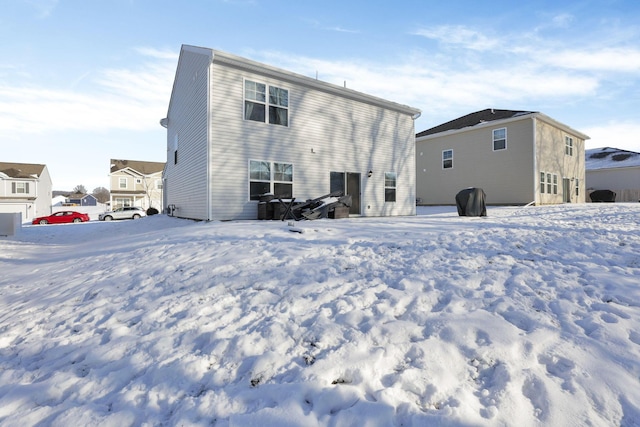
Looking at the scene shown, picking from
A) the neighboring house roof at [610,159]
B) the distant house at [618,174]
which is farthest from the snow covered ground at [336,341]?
the neighboring house roof at [610,159]

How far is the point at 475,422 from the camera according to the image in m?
1.83

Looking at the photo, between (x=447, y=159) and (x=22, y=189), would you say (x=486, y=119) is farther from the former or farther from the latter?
(x=22, y=189)

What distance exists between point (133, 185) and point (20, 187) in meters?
11.0

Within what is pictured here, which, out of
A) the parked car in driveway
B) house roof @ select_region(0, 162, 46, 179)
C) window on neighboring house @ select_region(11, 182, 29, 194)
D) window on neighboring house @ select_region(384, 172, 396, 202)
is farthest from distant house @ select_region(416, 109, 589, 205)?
house roof @ select_region(0, 162, 46, 179)

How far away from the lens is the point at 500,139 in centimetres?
1967

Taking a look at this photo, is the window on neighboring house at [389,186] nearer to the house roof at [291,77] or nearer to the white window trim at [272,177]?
the house roof at [291,77]

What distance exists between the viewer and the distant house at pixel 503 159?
1859 cm

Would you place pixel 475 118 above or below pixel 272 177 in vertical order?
above

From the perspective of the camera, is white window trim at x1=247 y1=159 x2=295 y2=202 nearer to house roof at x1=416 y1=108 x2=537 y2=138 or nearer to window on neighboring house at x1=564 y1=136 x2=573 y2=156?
house roof at x1=416 y1=108 x2=537 y2=138

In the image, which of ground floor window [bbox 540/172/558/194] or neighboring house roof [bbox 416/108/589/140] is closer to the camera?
neighboring house roof [bbox 416/108/589/140]

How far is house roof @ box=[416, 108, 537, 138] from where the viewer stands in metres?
20.1

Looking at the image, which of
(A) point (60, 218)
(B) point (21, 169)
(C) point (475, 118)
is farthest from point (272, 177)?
(B) point (21, 169)

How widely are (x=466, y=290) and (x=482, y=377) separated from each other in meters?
1.43

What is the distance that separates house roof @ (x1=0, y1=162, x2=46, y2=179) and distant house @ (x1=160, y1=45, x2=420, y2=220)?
107 ft
